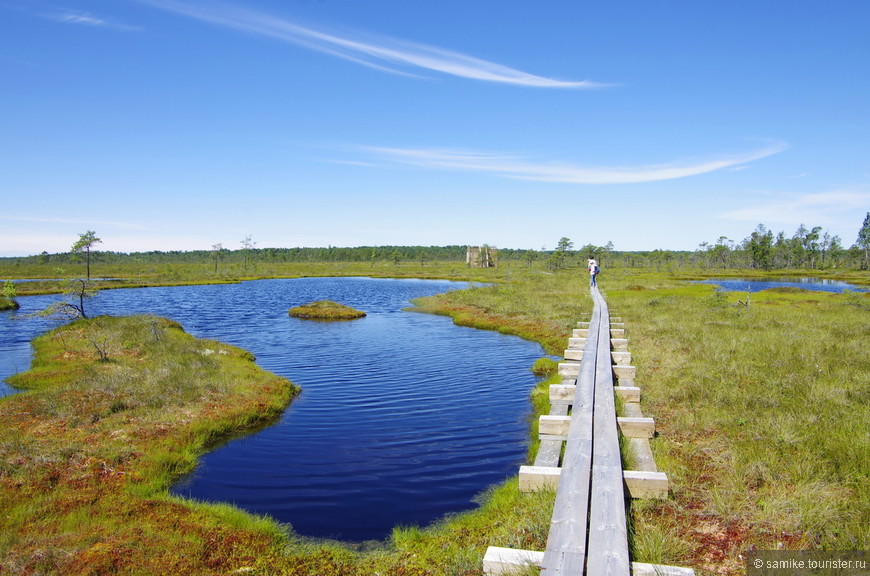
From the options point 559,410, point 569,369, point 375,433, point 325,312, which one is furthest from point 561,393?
point 325,312

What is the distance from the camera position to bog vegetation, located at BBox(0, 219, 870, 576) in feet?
19.4

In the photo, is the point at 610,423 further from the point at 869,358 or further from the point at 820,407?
the point at 869,358

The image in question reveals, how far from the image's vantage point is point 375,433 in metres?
13.0

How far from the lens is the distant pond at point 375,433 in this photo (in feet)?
30.3

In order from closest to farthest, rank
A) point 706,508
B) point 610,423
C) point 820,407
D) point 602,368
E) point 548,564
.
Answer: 1. point 548,564
2. point 706,508
3. point 610,423
4. point 820,407
5. point 602,368

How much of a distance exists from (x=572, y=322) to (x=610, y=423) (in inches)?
791

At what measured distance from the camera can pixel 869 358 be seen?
1398 cm

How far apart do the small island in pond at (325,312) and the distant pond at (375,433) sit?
7.85 meters

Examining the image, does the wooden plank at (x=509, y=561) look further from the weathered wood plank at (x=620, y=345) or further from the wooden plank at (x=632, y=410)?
the weathered wood plank at (x=620, y=345)

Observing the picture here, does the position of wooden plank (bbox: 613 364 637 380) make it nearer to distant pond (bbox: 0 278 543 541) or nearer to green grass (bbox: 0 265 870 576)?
green grass (bbox: 0 265 870 576)

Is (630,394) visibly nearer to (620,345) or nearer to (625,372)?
(625,372)

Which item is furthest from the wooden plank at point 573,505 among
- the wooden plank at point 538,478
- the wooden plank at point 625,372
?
the wooden plank at point 625,372

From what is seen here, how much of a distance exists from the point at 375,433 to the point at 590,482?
763 cm

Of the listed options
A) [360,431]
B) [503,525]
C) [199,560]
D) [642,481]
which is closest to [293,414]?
[360,431]
